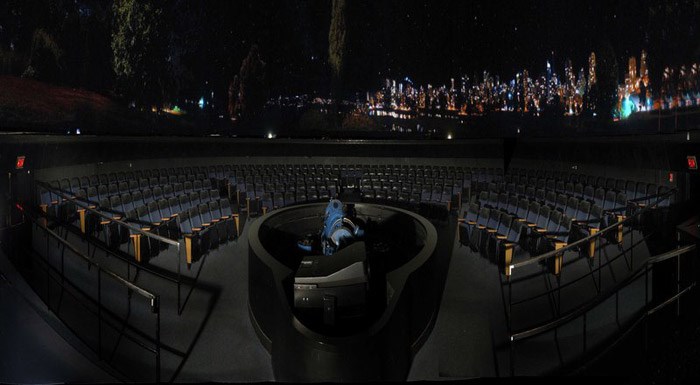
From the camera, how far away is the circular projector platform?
291cm

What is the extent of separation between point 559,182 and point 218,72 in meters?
13.1

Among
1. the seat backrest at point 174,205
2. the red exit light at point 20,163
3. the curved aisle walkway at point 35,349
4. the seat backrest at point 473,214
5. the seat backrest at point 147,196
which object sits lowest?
the curved aisle walkway at point 35,349

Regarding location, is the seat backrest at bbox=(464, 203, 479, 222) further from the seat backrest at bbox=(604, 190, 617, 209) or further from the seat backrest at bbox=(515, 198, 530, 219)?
the seat backrest at bbox=(604, 190, 617, 209)

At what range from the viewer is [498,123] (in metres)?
15.0

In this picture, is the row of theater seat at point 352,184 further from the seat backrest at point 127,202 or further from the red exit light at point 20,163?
the red exit light at point 20,163

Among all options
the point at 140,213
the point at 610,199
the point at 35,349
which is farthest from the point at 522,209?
the point at 35,349

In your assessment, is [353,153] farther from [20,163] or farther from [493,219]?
[20,163]

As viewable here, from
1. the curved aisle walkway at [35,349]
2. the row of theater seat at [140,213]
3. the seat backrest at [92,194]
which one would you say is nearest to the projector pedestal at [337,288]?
the curved aisle walkway at [35,349]

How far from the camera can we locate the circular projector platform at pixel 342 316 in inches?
114

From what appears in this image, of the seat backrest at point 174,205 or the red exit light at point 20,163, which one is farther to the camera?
the red exit light at point 20,163

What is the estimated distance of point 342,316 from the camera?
10.7 ft

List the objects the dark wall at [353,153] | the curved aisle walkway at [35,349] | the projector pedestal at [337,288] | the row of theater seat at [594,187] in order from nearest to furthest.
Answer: the curved aisle walkway at [35,349] < the projector pedestal at [337,288] < the row of theater seat at [594,187] < the dark wall at [353,153]

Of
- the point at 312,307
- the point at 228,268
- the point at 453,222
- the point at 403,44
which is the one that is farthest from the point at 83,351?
the point at 403,44

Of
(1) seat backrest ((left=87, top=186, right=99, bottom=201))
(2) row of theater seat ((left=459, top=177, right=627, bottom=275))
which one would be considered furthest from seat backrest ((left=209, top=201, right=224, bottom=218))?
(2) row of theater seat ((left=459, top=177, right=627, bottom=275))
